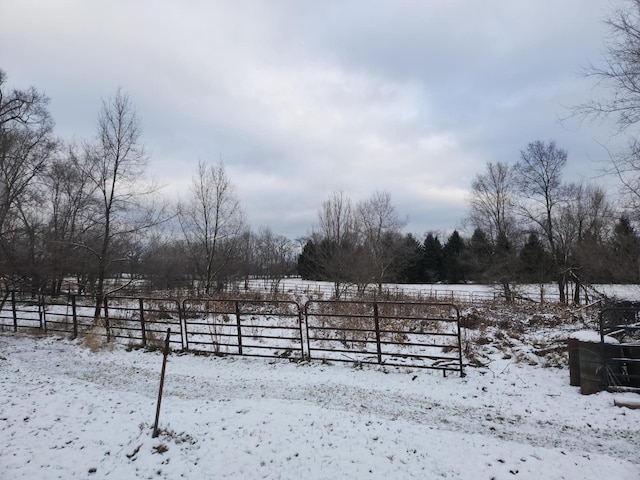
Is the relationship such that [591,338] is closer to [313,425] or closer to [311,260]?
[313,425]

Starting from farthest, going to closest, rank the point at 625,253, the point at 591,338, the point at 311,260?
the point at 311,260, the point at 625,253, the point at 591,338

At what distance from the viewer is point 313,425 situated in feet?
17.1

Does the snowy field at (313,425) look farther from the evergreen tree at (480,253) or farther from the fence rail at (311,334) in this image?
the evergreen tree at (480,253)

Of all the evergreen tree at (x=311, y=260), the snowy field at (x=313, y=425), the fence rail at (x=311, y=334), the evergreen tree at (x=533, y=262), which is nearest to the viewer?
the snowy field at (x=313, y=425)

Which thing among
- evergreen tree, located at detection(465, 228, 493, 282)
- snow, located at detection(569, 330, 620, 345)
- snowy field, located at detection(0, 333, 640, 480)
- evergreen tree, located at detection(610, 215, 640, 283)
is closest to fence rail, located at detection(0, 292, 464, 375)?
snowy field, located at detection(0, 333, 640, 480)

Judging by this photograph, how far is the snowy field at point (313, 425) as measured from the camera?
13.9ft

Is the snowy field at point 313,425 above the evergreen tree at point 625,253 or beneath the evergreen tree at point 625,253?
beneath

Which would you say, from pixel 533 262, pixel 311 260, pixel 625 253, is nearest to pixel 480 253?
pixel 533 262

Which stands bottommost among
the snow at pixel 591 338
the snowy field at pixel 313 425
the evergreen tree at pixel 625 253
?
the snowy field at pixel 313 425

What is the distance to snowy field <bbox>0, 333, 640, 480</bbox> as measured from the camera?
4.23 metres

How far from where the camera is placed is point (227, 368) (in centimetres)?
822

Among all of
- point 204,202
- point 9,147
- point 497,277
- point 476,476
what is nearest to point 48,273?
point 9,147

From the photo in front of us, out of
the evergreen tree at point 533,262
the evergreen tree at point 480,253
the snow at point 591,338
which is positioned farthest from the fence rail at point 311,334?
the evergreen tree at point 480,253

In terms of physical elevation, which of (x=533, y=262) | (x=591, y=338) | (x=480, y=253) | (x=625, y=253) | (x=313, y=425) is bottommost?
(x=313, y=425)
